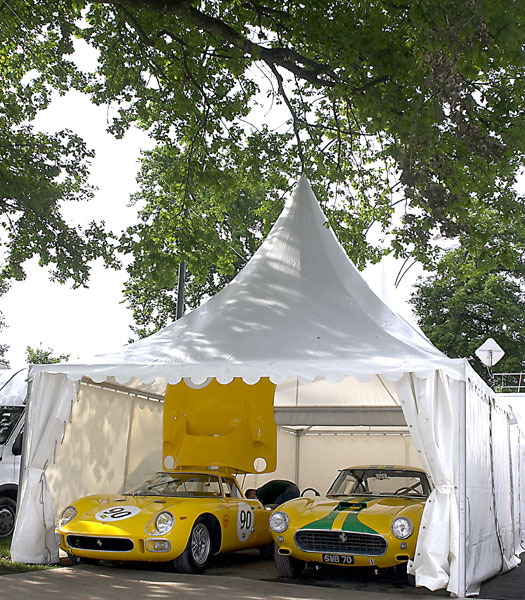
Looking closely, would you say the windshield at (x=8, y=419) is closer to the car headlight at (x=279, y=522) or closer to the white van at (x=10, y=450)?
the white van at (x=10, y=450)

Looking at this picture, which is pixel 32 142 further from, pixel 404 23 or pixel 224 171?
pixel 404 23

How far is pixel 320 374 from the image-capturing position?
784 cm

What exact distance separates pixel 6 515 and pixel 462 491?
23.7 feet

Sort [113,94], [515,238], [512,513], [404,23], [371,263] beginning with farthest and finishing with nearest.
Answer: [515,238] < [371,263] < [113,94] < [512,513] < [404,23]

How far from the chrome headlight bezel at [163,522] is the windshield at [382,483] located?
2.54m

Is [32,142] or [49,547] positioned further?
[32,142]

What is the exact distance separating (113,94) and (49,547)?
802 cm

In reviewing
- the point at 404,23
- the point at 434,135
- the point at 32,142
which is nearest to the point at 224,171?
the point at 32,142

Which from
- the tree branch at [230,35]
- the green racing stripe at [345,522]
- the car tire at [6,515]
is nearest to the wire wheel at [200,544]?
the green racing stripe at [345,522]

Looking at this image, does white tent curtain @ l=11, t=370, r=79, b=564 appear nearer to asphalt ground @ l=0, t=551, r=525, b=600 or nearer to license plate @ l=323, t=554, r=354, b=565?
asphalt ground @ l=0, t=551, r=525, b=600

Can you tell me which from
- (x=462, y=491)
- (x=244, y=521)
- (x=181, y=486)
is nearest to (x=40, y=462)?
(x=181, y=486)

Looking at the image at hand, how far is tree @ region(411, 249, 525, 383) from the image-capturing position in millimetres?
35281

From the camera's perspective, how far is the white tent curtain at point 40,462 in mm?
8383

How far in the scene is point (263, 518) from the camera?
9875mm
